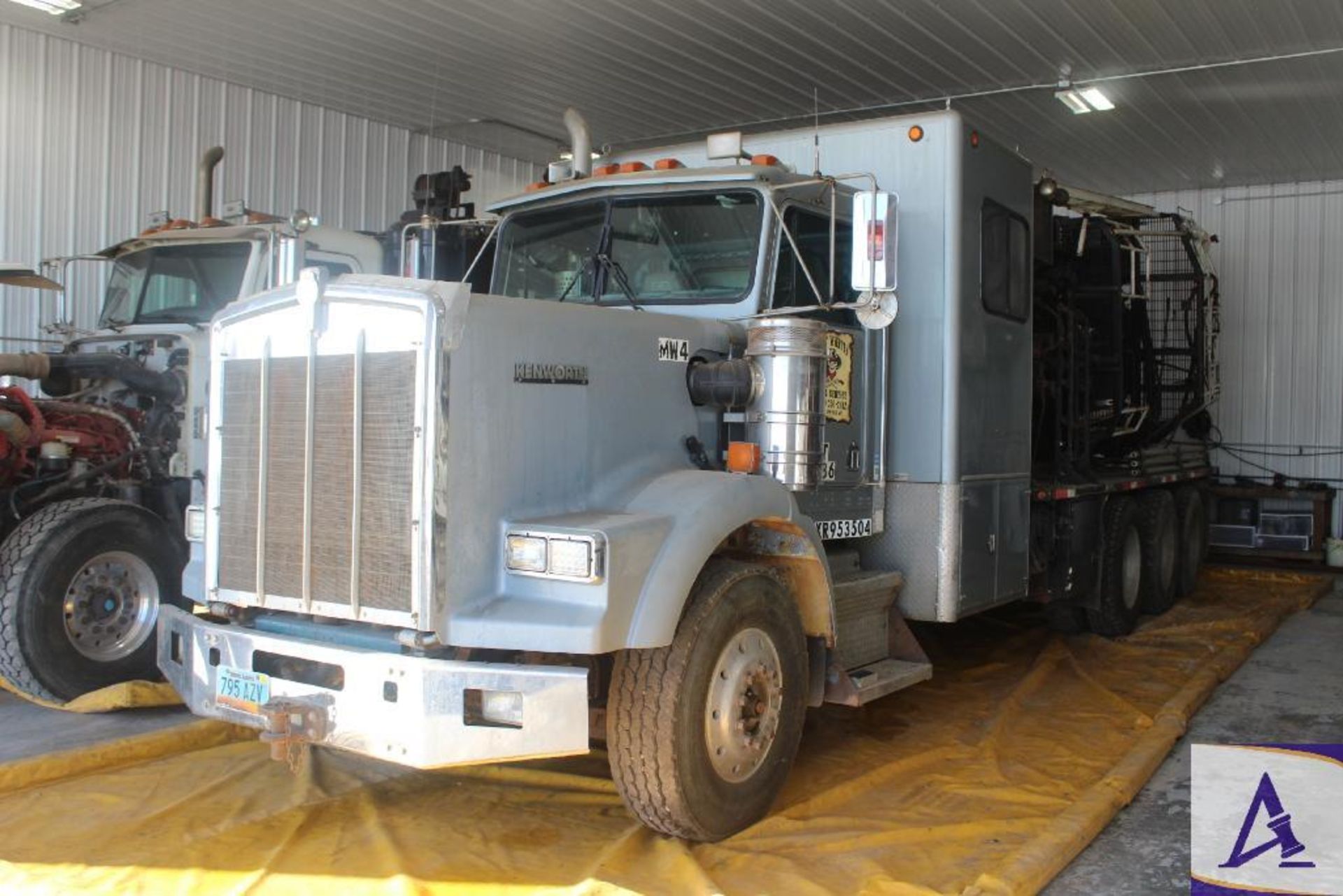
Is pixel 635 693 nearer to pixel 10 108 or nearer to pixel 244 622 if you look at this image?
pixel 244 622

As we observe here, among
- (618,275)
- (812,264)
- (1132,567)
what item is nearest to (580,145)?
(618,275)

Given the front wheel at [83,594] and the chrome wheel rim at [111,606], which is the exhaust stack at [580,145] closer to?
the front wheel at [83,594]

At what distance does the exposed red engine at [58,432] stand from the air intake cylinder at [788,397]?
13.1ft

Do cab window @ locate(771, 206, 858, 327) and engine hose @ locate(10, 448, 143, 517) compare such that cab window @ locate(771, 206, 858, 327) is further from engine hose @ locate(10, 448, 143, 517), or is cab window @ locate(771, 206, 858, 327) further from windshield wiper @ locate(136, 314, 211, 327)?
windshield wiper @ locate(136, 314, 211, 327)

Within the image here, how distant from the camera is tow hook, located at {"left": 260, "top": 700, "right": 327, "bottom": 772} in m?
3.67

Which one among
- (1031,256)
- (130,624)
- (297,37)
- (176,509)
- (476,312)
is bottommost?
(130,624)

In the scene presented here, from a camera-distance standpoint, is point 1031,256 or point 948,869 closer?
point 948,869

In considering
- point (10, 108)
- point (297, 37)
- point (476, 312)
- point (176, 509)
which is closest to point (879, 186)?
point (476, 312)

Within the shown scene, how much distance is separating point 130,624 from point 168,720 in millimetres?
830

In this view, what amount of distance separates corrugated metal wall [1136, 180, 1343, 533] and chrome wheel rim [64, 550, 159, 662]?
39.6 ft

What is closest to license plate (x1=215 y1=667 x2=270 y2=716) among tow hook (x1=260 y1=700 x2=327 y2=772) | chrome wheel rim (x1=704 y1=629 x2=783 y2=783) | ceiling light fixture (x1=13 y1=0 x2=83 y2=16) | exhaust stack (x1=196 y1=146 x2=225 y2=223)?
tow hook (x1=260 y1=700 x2=327 y2=772)

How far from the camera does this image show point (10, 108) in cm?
962

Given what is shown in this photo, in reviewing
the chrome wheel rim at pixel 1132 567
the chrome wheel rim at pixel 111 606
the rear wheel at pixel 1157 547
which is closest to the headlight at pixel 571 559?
the chrome wheel rim at pixel 111 606

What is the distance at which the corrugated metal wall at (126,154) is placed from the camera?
9.76 metres
